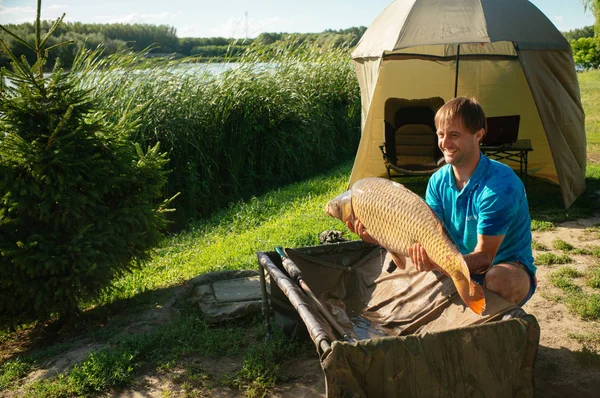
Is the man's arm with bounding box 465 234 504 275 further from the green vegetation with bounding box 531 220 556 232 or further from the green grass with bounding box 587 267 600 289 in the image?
the green vegetation with bounding box 531 220 556 232

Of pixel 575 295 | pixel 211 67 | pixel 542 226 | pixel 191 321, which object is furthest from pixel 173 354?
pixel 211 67

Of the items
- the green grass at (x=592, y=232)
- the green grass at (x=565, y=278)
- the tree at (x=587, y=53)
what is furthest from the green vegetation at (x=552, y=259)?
the tree at (x=587, y=53)

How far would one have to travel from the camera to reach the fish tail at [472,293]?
2.56 metres

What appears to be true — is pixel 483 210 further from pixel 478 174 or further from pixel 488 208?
pixel 478 174

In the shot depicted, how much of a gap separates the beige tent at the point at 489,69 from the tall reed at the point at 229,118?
1980 mm

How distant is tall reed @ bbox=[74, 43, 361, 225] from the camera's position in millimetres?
8469

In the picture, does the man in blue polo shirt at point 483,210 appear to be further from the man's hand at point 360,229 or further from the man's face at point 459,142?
the man's hand at point 360,229

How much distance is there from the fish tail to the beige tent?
4.36 m

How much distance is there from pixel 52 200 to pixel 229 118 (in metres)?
5.29

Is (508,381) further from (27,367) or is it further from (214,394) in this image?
(27,367)

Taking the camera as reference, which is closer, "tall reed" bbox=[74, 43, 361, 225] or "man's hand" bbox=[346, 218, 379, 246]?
"man's hand" bbox=[346, 218, 379, 246]

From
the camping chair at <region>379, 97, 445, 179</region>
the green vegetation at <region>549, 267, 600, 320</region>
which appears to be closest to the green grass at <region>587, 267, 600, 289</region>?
the green vegetation at <region>549, 267, 600, 320</region>

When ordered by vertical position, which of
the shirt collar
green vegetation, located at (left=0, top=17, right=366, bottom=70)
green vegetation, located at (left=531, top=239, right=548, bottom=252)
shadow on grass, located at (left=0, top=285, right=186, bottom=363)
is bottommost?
shadow on grass, located at (left=0, top=285, right=186, bottom=363)

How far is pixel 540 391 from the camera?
3189 mm
